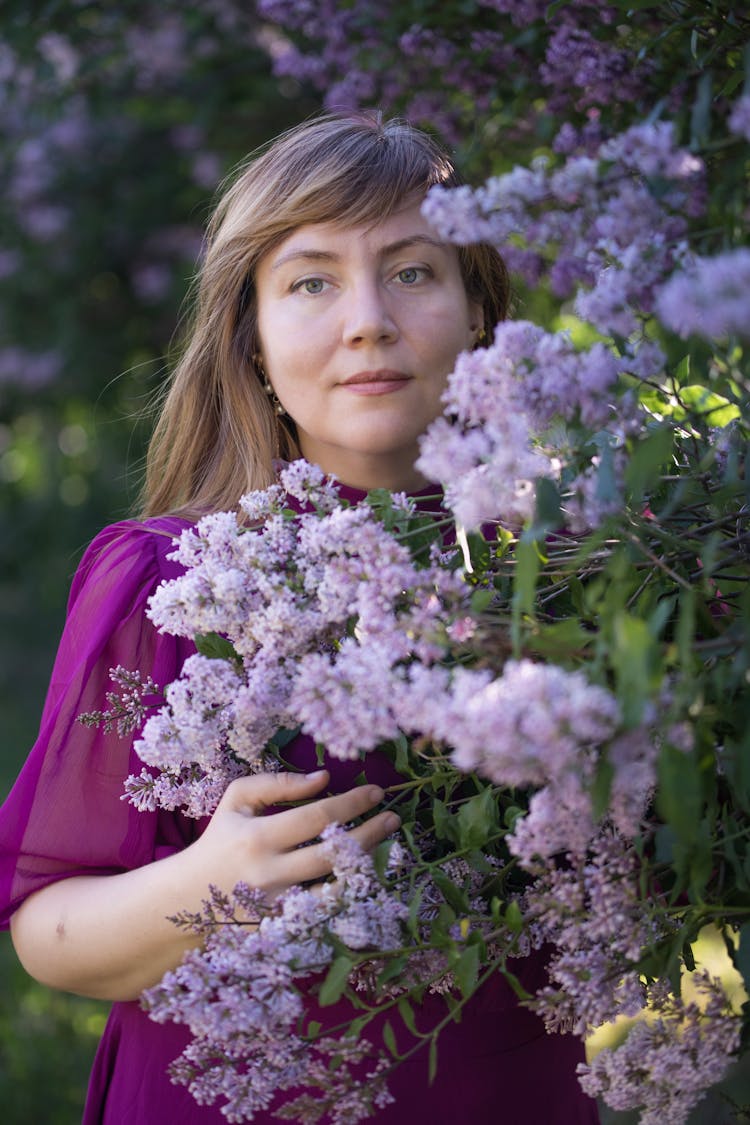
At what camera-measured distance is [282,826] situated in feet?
3.89

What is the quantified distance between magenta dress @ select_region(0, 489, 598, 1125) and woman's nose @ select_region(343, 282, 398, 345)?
36 cm

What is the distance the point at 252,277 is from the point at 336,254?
262 mm

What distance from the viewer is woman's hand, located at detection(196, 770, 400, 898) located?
117cm

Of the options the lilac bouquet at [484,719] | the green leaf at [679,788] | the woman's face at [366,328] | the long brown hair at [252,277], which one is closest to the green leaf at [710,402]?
the lilac bouquet at [484,719]

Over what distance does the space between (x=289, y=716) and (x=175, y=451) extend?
1.04 m

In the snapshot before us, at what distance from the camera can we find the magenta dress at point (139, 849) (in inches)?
59.1

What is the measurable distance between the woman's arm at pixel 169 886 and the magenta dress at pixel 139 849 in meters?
0.05

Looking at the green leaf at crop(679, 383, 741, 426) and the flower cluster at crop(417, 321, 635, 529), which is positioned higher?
the green leaf at crop(679, 383, 741, 426)

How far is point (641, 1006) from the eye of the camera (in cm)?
111

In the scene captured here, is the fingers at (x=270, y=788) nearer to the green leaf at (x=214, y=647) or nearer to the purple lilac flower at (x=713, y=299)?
the green leaf at (x=214, y=647)

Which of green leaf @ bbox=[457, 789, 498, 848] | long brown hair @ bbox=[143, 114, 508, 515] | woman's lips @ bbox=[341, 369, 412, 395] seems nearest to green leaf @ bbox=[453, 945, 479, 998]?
green leaf @ bbox=[457, 789, 498, 848]

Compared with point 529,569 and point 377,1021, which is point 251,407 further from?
point 529,569

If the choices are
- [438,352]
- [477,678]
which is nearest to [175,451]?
[438,352]

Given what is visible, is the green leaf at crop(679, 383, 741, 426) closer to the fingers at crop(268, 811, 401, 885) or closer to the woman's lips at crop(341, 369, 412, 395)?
the woman's lips at crop(341, 369, 412, 395)
